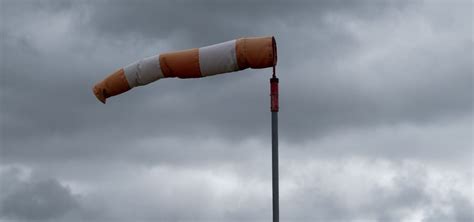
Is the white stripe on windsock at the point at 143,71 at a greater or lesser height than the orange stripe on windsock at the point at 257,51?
greater

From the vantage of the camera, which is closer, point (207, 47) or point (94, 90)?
point (207, 47)

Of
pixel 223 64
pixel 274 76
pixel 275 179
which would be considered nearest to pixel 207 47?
pixel 223 64

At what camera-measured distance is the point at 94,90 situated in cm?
3238

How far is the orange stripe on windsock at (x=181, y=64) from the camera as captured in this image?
97.2 feet

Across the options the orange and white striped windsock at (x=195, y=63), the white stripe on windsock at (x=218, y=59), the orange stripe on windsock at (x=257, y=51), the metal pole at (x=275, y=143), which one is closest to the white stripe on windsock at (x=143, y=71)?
the orange and white striped windsock at (x=195, y=63)

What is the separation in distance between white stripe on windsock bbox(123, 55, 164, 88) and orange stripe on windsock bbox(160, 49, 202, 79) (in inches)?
11.6

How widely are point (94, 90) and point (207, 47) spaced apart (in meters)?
5.58

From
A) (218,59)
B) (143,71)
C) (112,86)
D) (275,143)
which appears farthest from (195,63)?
(275,143)

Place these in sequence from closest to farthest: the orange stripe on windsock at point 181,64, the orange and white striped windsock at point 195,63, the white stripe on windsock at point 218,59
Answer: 1. the orange and white striped windsock at point 195,63
2. the white stripe on windsock at point 218,59
3. the orange stripe on windsock at point 181,64

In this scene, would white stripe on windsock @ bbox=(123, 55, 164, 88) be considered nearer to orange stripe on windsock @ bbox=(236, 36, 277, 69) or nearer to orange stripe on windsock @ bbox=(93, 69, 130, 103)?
orange stripe on windsock @ bbox=(93, 69, 130, 103)

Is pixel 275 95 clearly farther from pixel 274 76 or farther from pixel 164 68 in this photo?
pixel 164 68

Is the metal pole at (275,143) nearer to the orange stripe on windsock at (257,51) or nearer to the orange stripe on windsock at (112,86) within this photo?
the orange stripe on windsock at (257,51)

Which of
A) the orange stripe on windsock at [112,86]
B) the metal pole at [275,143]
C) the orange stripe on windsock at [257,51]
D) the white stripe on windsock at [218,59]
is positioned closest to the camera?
the metal pole at [275,143]

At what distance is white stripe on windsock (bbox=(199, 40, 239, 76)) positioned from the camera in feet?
94.8
